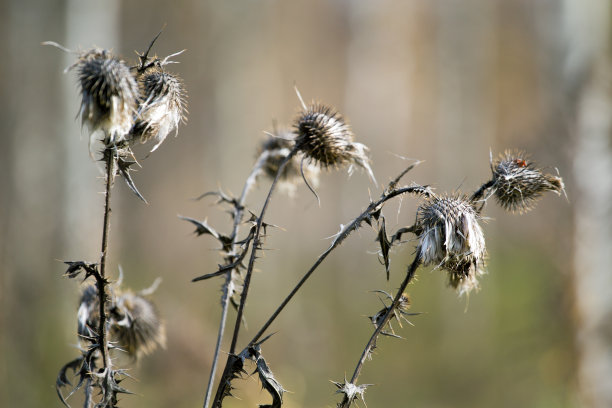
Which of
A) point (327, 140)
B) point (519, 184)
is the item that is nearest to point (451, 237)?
point (519, 184)

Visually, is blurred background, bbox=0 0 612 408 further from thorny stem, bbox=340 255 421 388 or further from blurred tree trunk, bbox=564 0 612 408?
thorny stem, bbox=340 255 421 388

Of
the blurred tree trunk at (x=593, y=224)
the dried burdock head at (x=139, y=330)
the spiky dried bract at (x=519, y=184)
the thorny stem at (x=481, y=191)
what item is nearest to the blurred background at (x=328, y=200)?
the blurred tree trunk at (x=593, y=224)

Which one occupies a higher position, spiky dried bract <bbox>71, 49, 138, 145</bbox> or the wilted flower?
spiky dried bract <bbox>71, 49, 138, 145</bbox>

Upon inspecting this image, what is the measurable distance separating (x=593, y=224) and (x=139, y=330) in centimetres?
532

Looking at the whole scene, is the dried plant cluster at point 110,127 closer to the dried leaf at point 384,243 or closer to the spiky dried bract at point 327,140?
the spiky dried bract at point 327,140

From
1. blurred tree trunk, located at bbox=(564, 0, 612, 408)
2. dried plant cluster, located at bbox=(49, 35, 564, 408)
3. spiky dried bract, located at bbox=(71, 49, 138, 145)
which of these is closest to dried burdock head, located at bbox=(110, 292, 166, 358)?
dried plant cluster, located at bbox=(49, 35, 564, 408)

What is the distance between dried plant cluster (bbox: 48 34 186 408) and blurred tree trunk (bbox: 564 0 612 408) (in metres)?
5.32

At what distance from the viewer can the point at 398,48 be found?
14477 millimetres

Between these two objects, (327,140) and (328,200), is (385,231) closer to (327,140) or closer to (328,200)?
(327,140)

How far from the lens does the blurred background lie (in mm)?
6203

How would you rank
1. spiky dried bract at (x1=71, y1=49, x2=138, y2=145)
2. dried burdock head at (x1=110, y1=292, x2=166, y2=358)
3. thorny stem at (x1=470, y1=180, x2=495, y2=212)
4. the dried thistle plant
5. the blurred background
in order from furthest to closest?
the blurred background, dried burdock head at (x1=110, y1=292, x2=166, y2=358), thorny stem at (x1=470, y1=180, x2=495, y2=212), the dried thistle plant, spiky dried bract at (x1=71, y1=49, x2=138, y2=145)

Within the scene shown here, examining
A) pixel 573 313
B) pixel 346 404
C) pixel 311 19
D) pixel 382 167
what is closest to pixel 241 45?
pixel 382 167

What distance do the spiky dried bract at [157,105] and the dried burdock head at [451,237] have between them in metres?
0.96

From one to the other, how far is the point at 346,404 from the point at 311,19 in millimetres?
21009
